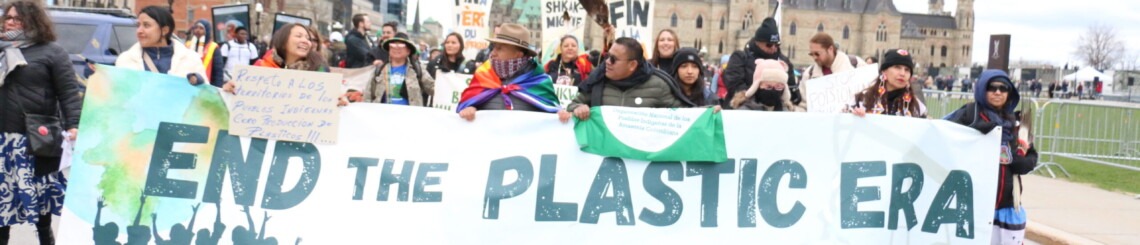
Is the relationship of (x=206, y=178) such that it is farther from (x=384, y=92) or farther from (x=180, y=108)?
(x=384, y=92)

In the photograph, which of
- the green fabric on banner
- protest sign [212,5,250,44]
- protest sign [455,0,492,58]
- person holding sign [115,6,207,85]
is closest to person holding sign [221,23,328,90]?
person holding sign [115,6,207,85]

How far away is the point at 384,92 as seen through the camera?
824 centimetres

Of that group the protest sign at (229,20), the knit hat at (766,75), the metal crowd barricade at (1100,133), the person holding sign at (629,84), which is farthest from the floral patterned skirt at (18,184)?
the metal crowd barricade at (1100,133)

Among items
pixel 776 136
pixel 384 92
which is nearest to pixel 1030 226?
pixel 776 136

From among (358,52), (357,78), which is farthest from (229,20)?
(357,78)

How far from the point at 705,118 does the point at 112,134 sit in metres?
3.19

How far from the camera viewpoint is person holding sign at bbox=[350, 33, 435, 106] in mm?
8250

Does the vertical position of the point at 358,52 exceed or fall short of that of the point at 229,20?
it falls short

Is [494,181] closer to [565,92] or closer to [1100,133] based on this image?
[565,92]

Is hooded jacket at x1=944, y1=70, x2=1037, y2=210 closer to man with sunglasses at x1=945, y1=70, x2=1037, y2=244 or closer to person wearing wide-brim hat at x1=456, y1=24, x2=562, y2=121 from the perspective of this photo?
Result: man with sunglasses at x1=945, y1=70, x2=1037, y2=244

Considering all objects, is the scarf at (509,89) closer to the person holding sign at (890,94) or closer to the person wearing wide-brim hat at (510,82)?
the person wearing wide-brim hat at (510,82)

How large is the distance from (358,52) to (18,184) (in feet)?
21.2

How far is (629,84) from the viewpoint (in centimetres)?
640

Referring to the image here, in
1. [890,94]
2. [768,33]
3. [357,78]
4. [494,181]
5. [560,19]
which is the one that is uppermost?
[560,19]
